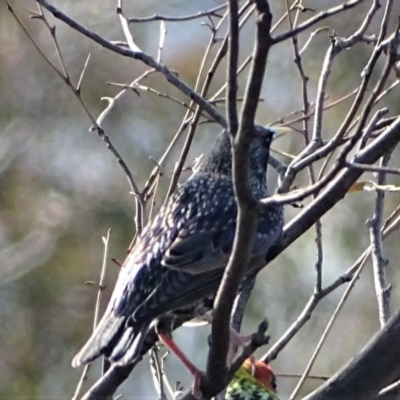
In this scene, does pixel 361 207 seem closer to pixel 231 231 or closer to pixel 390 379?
pixel 231 231

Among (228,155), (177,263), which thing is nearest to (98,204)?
(228,155)

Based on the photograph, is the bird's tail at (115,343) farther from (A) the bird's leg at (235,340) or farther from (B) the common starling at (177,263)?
(A) the bird's leg at (235,340)

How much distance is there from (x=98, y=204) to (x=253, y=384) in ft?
17.4

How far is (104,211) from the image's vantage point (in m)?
8.04

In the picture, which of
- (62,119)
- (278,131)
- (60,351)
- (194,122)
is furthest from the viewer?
(62,119)

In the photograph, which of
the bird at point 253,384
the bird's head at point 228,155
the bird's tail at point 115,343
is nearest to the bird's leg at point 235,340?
the bird at point 253,384

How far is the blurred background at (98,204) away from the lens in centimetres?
776

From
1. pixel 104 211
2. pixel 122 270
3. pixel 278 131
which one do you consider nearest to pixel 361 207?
pixel 104 211

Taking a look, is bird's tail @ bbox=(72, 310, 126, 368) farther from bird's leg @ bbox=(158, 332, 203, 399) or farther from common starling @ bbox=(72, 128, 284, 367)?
bird's leg @ bbox=(158, 332, 203, 399)

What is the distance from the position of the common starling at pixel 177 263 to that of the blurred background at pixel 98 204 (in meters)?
4.12

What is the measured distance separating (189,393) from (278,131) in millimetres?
1256

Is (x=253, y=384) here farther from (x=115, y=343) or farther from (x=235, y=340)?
(x=115, y=343)

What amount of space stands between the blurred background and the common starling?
13.5 feet

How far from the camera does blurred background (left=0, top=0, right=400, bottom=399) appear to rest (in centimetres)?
776
